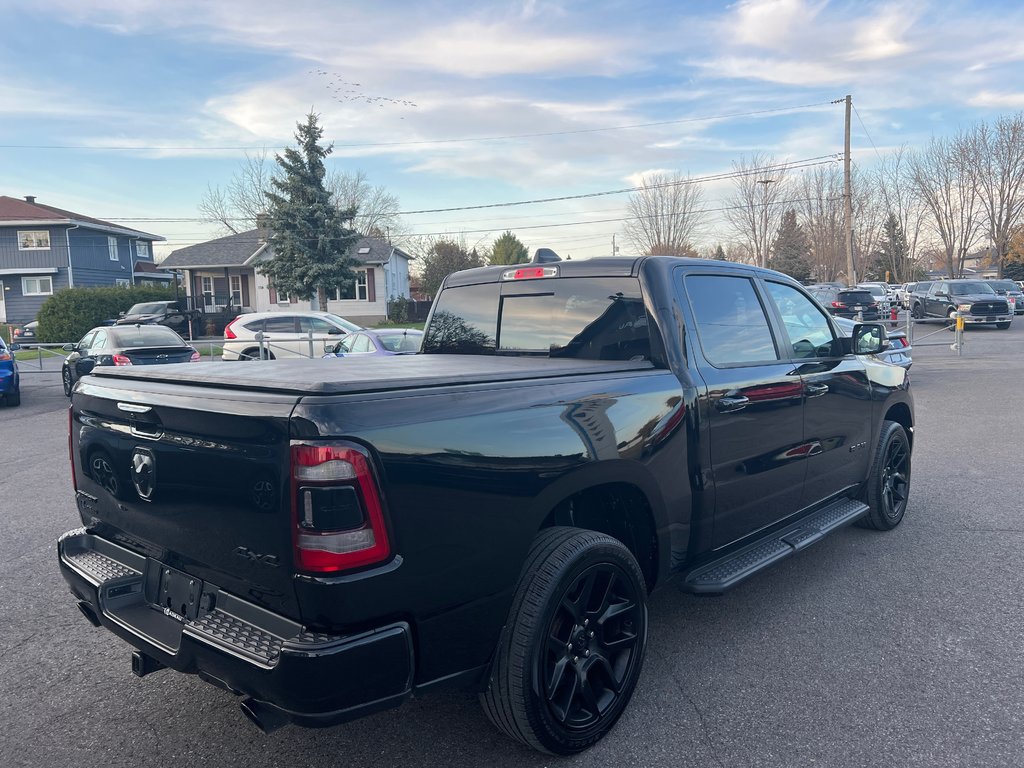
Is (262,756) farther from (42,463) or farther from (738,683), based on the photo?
(42,463)

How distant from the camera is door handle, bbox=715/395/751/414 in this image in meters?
3.58

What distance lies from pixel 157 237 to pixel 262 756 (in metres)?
56.0

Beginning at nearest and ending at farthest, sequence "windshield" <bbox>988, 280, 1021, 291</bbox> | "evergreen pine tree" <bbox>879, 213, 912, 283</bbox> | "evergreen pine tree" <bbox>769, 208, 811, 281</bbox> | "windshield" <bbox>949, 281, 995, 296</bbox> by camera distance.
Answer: "windshield" <bbox>949, 281, 995, 296</bbox>
"windshield" <bbox>988, 280, 1021, 291</bbox>
"evergreen pine tree" <bbox>769, 208, 811, 281</bbox>
"evergreen pine tree" <bbox>879, 213, 912, 283</bbox>

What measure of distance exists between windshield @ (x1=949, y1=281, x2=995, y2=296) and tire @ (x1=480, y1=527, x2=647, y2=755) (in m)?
30.6

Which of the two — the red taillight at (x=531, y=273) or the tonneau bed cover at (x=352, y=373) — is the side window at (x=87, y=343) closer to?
the tonneau bed cover at (x=352, y=373)

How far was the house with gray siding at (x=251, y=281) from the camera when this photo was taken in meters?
40.7

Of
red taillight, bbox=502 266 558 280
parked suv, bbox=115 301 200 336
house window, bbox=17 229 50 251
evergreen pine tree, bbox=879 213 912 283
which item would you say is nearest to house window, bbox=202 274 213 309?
parked suv, bbox=115 301 200 336

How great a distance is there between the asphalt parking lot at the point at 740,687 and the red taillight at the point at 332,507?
1.11 meters

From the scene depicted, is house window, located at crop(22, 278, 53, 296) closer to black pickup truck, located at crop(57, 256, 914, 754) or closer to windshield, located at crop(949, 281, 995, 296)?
windshield, located at crop(949, 281, 995, 296)

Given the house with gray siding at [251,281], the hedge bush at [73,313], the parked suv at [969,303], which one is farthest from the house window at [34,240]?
the parked suv at [969,303]

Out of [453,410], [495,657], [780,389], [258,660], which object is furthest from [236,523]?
[780,389]

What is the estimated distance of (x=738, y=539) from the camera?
385cm

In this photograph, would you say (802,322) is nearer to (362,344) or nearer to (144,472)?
(144,472)

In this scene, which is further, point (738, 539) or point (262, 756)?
point (738, 539)
